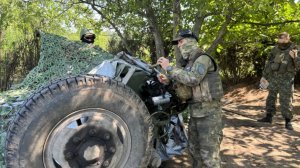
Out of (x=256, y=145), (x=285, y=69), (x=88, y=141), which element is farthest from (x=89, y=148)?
(x=285, y=69)

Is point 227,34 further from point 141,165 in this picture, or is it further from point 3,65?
point 141,165

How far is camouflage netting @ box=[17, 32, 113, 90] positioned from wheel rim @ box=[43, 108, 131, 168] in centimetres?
96

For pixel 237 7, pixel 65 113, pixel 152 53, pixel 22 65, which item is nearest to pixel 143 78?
pixel 65 113

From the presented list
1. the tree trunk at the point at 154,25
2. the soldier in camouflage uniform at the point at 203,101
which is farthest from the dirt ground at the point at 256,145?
the tree trunk at the point at 154,25

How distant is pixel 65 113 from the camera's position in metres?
2.16

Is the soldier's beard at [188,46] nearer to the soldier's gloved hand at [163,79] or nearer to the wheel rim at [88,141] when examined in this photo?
the soldier's gloved hand at [163,79]

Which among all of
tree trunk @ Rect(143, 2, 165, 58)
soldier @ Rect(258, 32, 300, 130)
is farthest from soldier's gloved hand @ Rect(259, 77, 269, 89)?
tree trunk @ Rect(143, 2, 165, 58)

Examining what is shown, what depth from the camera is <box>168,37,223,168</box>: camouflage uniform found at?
3203 millimetres

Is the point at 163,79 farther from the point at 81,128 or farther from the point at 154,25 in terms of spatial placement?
the point at 154,25

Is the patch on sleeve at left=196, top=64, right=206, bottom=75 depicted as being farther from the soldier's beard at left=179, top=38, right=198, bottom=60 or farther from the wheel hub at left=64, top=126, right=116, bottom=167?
the wheel hub at left=64, top=126, right=116, bottom=167

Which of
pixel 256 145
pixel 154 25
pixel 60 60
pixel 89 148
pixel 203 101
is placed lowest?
pixel 256 145

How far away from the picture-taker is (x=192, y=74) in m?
3.05

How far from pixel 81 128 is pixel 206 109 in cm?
143

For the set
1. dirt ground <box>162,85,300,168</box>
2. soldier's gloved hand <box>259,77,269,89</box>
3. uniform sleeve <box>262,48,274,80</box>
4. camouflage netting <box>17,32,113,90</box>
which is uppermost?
camouflage netting <box>17,32,113,90</box>
